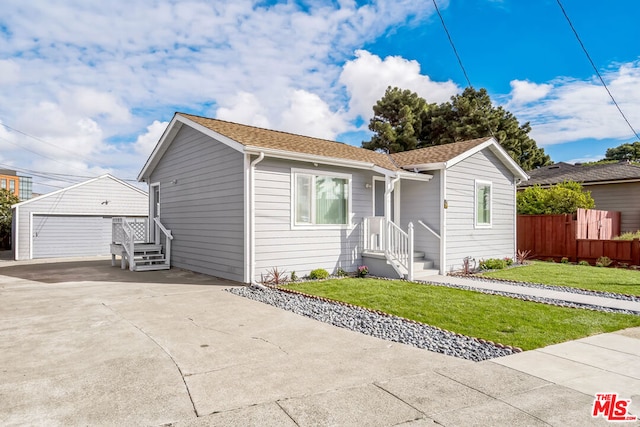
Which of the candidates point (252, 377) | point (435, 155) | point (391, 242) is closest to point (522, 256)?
point (435, 155)

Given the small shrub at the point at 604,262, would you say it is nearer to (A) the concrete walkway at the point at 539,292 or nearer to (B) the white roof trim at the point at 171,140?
(A) the concrete walkway at the point at 539,292

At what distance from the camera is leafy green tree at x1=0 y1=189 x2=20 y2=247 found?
2042cm

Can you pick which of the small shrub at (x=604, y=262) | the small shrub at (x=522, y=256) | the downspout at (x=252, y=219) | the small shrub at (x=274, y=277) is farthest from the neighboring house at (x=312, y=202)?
the small shrub at (x=604, y=262)

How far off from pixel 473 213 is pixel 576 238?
16.0 feet

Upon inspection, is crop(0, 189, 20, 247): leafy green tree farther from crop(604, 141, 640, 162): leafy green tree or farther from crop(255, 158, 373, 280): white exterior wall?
crop(604, 141, 640, 162): leafy green tree

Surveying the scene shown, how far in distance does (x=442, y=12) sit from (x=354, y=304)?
20.6 feet

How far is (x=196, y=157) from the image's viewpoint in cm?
1123

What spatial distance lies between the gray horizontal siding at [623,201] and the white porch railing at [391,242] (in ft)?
41.3

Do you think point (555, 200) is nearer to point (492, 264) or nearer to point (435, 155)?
point (492, 264)

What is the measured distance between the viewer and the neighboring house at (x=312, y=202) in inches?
365

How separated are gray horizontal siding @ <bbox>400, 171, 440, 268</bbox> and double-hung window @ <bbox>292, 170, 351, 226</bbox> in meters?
2.24

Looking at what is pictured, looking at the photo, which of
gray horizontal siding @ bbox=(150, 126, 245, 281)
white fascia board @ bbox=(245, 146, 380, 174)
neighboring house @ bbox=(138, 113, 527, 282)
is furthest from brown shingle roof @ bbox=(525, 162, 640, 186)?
gray horizontal siding @ bbox=(150, 126, 245, 281)

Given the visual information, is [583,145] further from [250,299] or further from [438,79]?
[250,299]

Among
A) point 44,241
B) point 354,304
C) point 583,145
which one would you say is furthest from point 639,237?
point 44,241
